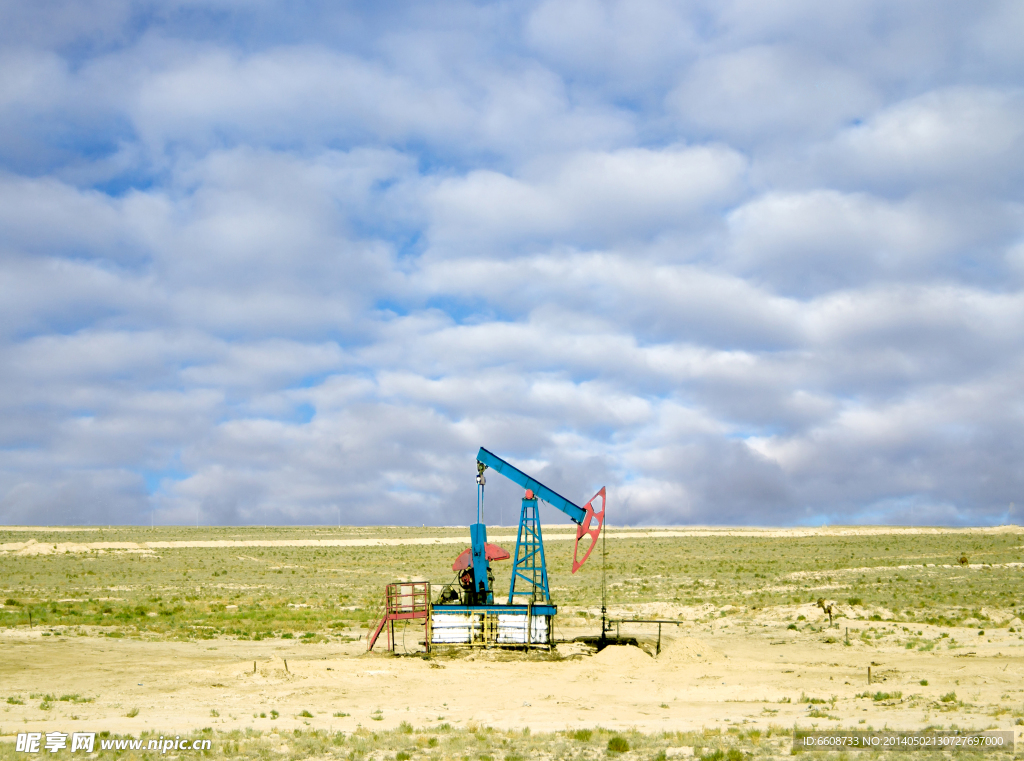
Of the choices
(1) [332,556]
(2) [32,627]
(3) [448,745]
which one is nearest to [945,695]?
(3) [448,745]

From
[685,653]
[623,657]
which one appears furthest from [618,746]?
[685,653]

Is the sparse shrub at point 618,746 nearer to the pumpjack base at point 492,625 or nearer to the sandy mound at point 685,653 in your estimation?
the sandy mound at point 685,653

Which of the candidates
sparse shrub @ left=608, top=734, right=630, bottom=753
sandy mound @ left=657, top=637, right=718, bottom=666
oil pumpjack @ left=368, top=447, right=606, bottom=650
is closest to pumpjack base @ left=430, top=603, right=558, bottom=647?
oil pumpjack @ left=368, top=447, right=606, bottom=650

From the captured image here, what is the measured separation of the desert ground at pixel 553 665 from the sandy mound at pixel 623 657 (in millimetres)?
66

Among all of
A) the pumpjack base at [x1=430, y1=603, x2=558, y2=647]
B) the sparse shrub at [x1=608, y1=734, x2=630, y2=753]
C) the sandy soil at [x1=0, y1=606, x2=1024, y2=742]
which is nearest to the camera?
the sparse shrub at [x1=608, y1=734, x2=630, y2=753]

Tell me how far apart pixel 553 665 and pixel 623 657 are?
1.98m

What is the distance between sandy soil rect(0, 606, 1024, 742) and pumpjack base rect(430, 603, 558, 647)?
0.46 m

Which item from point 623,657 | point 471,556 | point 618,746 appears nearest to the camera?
point 618,746

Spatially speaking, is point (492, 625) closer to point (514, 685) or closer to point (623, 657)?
point (623, 657)

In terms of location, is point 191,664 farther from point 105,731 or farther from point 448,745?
point 448,745

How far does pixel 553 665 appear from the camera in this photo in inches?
899

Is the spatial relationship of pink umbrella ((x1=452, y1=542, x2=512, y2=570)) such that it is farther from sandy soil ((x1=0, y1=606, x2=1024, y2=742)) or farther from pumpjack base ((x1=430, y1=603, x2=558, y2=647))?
sandy soil ((x1=0, y1=606, x2=1024, y2=742))

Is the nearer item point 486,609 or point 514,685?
point 514,685

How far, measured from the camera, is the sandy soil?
16141mm
